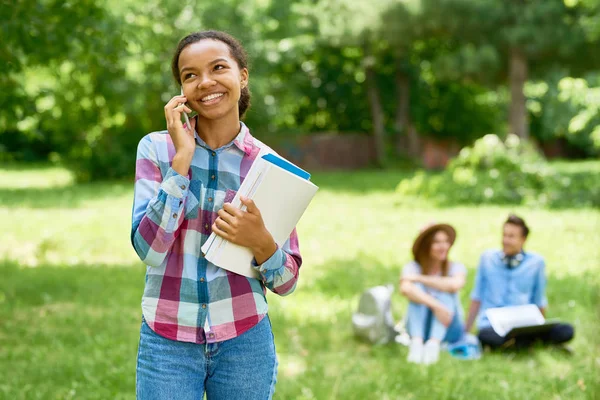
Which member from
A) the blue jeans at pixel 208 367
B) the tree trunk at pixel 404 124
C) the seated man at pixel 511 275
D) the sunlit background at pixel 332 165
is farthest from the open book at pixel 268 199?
the tree trunk at pixel 404 124

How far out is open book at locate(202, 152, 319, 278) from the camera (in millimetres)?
2125

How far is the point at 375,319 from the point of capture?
19.1 ft

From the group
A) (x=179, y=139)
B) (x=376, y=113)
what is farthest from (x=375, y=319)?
(x=376, y=113)

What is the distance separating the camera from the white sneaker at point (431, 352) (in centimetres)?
541

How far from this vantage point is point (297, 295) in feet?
24.3

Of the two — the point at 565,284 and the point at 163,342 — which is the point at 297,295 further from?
the point at 163,342

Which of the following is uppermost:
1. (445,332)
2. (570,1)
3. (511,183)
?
(570,1)

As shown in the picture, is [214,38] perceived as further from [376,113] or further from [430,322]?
[376,113]

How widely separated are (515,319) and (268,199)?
158 inches

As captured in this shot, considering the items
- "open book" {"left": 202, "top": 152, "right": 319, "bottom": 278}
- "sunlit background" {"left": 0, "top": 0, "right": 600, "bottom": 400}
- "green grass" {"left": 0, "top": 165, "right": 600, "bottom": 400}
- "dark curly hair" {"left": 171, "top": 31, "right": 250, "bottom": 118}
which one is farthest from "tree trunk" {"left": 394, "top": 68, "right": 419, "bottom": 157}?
"open book" {"left": 202, "top": 152, "right": 319, "bottom": 278}

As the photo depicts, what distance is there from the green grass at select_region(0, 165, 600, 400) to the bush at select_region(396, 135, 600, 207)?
1.16m

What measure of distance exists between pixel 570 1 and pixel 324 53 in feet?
Answer: 54.2

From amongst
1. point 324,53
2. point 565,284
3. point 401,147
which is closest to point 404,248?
point 565,284

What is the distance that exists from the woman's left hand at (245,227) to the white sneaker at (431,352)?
3435 millimetres
